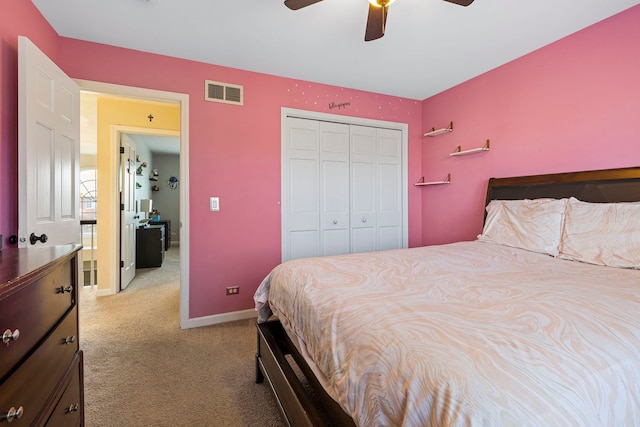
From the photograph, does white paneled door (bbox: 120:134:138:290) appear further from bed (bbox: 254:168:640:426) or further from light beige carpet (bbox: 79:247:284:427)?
bed (bbox: 254:168:640:426)

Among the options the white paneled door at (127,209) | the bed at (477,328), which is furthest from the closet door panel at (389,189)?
the white paneled door at (127,209)

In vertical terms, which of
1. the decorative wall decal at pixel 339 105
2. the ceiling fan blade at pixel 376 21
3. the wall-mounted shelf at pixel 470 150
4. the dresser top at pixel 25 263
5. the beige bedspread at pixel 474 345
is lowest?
the beige bedspread at pixel 474 345

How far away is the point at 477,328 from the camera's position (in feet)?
2.76

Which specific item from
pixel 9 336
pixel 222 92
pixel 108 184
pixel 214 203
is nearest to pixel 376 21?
pixel 222 92

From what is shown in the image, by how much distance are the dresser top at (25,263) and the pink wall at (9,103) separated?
2.77 ft

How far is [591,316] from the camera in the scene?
93 centimetres

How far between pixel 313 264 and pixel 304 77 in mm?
2228

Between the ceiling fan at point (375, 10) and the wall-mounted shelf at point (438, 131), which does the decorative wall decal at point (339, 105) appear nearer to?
the wall-mounted shelf at point (438, 131)

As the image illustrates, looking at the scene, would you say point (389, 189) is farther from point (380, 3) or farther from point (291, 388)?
point (291, 388)

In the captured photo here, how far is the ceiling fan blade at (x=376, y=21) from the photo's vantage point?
1.68 meters

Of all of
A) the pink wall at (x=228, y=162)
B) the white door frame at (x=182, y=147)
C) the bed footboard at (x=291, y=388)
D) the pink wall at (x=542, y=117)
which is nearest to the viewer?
the bed footboard at (x=291, y=388)

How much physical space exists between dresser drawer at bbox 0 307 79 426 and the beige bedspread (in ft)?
2.80

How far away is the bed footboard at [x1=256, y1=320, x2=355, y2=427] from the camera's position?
3.55ft

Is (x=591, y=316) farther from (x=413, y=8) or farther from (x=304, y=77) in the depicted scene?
(x=304, y=77)
